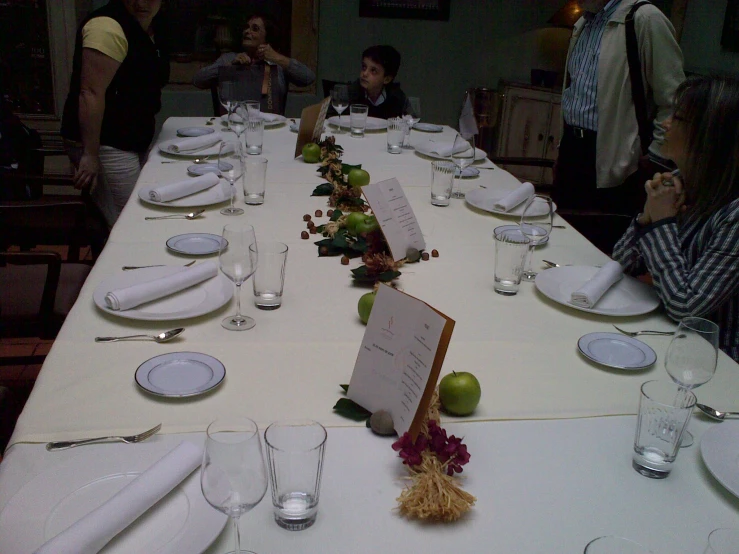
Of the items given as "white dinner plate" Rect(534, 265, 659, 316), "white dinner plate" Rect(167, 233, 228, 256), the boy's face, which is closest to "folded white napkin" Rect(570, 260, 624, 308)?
"white dinner plate" Rect(534, 265, 659, 316)

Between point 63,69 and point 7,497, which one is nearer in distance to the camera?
point 7,497

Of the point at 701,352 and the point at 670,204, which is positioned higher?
the point at 670,204

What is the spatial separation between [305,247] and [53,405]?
2.93 ft

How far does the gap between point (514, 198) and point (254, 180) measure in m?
0.85

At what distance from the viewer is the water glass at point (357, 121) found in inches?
130

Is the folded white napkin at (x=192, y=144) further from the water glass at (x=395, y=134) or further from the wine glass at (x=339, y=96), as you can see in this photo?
the water glass at (x=395, y=134)

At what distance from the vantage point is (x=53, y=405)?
1082 mm

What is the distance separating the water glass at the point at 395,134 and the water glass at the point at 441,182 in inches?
30.0

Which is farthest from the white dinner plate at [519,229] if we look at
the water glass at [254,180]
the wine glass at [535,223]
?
the water glass at [254,180]

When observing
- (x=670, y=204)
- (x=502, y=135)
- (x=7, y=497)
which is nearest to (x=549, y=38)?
(x=502, y=135)

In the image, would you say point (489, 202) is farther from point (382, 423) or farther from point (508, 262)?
point (382, 423)

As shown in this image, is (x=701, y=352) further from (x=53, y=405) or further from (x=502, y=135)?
(x=502, y=135)

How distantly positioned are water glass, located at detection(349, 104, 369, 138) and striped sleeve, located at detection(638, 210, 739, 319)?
2.03 meters

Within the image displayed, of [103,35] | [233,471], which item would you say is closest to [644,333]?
[233,471]
